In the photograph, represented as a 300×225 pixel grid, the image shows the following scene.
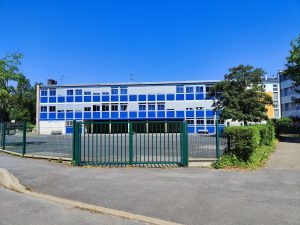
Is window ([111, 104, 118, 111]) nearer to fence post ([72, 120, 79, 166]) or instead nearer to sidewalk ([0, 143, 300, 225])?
fence post ([72, 120, 79, 166])

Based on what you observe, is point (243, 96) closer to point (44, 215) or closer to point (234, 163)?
point (234, 163)

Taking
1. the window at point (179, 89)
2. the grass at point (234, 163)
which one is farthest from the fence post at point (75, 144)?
the window at point (179, 89)

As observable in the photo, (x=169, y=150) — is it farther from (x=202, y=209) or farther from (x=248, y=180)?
(x=202, y=209)

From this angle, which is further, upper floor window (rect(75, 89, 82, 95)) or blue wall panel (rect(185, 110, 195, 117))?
upper floor window (rect(75, 89, 82, 95))

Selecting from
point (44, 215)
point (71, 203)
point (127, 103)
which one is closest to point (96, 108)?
point (127, 103)

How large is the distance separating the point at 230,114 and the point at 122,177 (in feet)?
80.8

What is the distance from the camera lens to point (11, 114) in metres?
82.4

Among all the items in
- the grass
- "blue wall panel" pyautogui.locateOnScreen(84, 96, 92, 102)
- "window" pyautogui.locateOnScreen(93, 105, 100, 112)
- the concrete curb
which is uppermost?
"blue wall panel" pyautogui.locateOnScreen(84, 96, 92, 102)

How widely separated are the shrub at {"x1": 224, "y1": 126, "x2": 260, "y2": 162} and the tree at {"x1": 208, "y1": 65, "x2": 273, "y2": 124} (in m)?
20.7

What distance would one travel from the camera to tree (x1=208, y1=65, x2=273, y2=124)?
106 feet

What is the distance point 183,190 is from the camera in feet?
25.5

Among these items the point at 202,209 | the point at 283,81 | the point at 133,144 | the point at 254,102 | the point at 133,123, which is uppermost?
the point at 283,81

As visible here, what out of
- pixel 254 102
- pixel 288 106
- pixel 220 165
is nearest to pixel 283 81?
pixel 288 106

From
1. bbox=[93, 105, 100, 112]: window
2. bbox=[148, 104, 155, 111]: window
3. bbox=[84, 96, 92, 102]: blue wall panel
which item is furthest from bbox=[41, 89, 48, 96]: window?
bbox=[148, 104, 155, 111]: window
